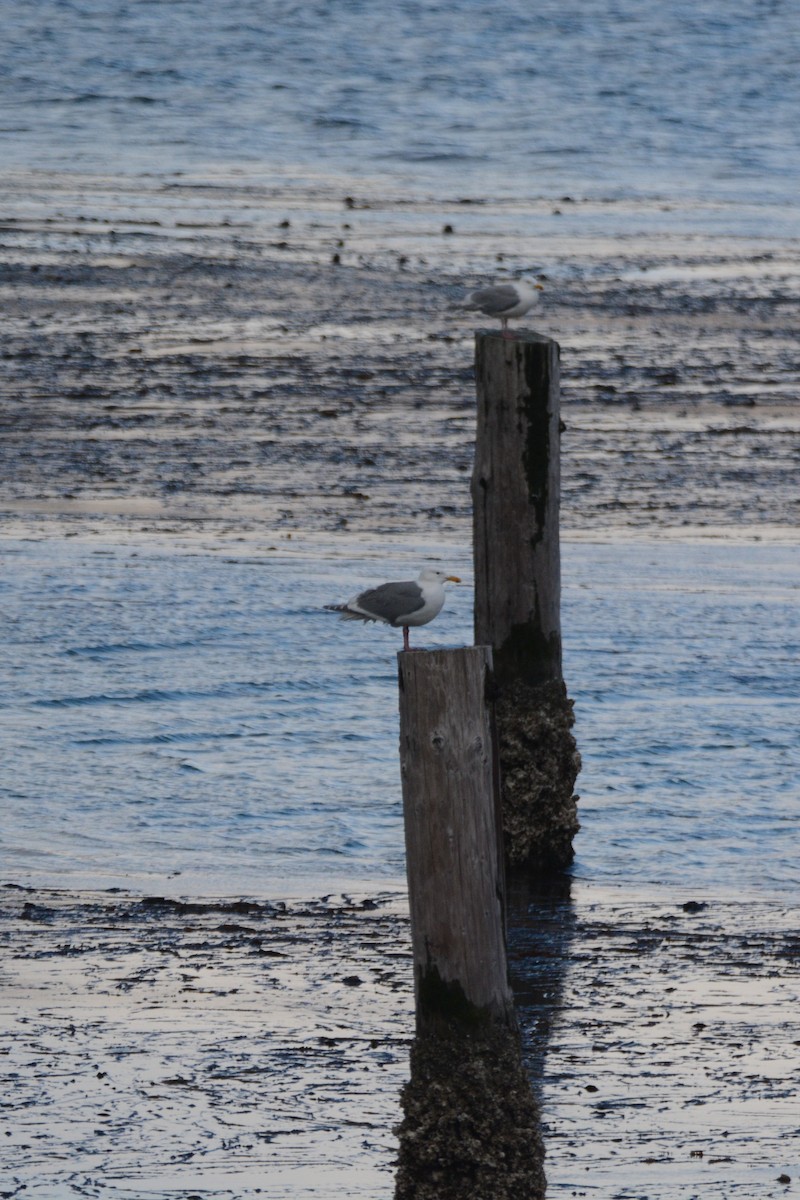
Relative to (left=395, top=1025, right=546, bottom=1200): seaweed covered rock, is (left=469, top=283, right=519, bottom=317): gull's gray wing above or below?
above

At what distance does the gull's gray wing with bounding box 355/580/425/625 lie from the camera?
7844 mm

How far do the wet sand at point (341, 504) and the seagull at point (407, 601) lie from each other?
3.89ft

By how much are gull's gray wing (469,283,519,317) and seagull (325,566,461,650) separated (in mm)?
4168

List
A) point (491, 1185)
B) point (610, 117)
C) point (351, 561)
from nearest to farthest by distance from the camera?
point (491, 1185) → point (351, 561) → point (610, 117)

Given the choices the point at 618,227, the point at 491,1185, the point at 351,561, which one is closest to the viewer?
the point at 491,1185

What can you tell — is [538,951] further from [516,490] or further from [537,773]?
[516,490]

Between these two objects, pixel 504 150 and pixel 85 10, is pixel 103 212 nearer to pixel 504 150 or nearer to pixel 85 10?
pixel 504 150

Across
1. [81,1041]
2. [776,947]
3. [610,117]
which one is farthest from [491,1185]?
[610,117]

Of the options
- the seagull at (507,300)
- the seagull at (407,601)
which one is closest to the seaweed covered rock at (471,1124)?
the seagull at (407,601)

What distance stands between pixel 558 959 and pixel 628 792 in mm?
2286

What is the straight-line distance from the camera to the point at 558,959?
317 inches

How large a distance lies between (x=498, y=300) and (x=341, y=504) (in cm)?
372

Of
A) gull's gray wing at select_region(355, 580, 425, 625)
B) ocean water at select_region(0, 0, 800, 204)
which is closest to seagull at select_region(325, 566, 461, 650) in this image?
gull's gray wing at select_region(355, 580, 425, 625)

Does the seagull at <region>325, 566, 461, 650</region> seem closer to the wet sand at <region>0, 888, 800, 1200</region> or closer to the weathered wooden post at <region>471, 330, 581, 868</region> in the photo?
the weathered wooden post at <region>471, 330, 581, 868</region>
